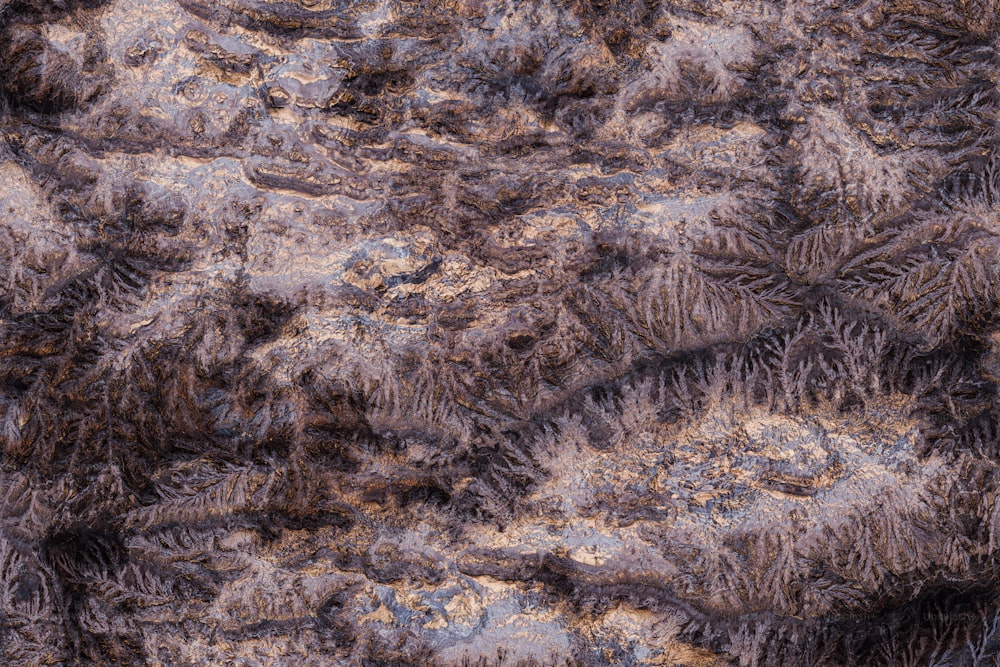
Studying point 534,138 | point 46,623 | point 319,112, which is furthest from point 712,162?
point 46,623

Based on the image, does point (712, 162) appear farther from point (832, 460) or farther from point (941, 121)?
point (832, 460)

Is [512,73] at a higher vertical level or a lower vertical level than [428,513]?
higher

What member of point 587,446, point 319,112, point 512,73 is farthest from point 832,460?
point 319,112

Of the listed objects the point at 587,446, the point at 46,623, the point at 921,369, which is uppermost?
the point at 921,369

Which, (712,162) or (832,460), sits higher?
(712,162)

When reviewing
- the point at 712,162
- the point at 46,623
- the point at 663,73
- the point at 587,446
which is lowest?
the point at 46,623

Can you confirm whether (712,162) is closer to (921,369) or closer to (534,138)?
(534,138)
